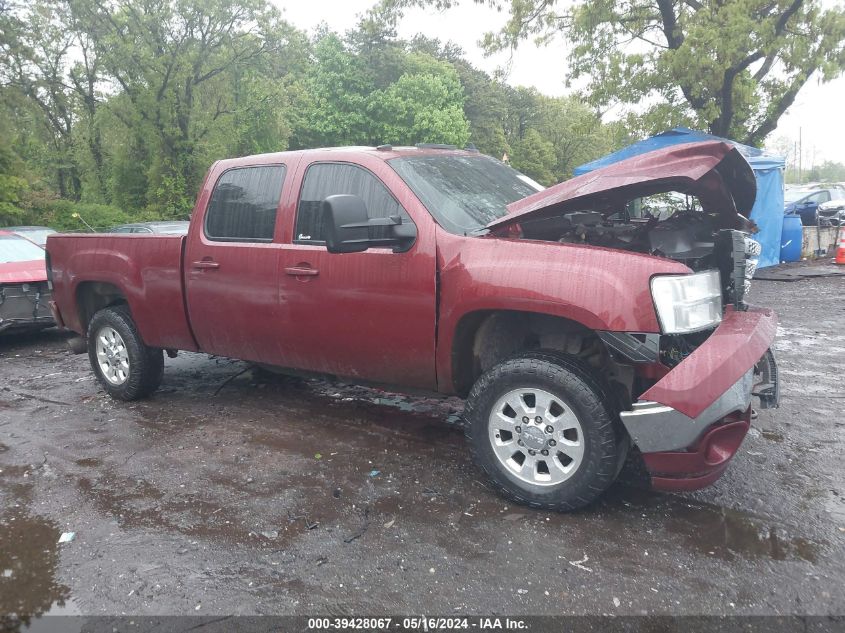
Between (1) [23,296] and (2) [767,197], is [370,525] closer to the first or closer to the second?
(1) [23,296]

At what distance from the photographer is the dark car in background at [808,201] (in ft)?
64.7

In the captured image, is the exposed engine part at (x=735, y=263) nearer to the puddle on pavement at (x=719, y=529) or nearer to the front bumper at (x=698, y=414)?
the front bumper at (x=698, y=414)

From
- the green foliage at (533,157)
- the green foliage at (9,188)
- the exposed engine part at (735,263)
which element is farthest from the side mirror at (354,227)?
Answer: the green foliage at (533,157)

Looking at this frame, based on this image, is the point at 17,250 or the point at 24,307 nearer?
the point at 24,307

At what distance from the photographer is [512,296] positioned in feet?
11.1

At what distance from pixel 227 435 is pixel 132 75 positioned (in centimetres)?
2257

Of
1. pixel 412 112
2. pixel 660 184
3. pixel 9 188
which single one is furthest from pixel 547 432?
pixel 412 112

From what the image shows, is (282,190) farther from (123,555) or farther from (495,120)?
(495,120)

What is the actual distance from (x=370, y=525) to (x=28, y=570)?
5.38 ft

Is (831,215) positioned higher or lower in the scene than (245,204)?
lower

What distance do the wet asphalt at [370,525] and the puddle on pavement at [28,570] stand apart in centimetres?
1

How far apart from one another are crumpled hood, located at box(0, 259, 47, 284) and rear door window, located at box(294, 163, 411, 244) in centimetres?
516

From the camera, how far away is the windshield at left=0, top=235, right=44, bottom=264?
843 cm

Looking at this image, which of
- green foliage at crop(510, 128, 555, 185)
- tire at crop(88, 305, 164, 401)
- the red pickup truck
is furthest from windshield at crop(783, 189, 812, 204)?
green foliage at crop(510, 128, 555, 185)
